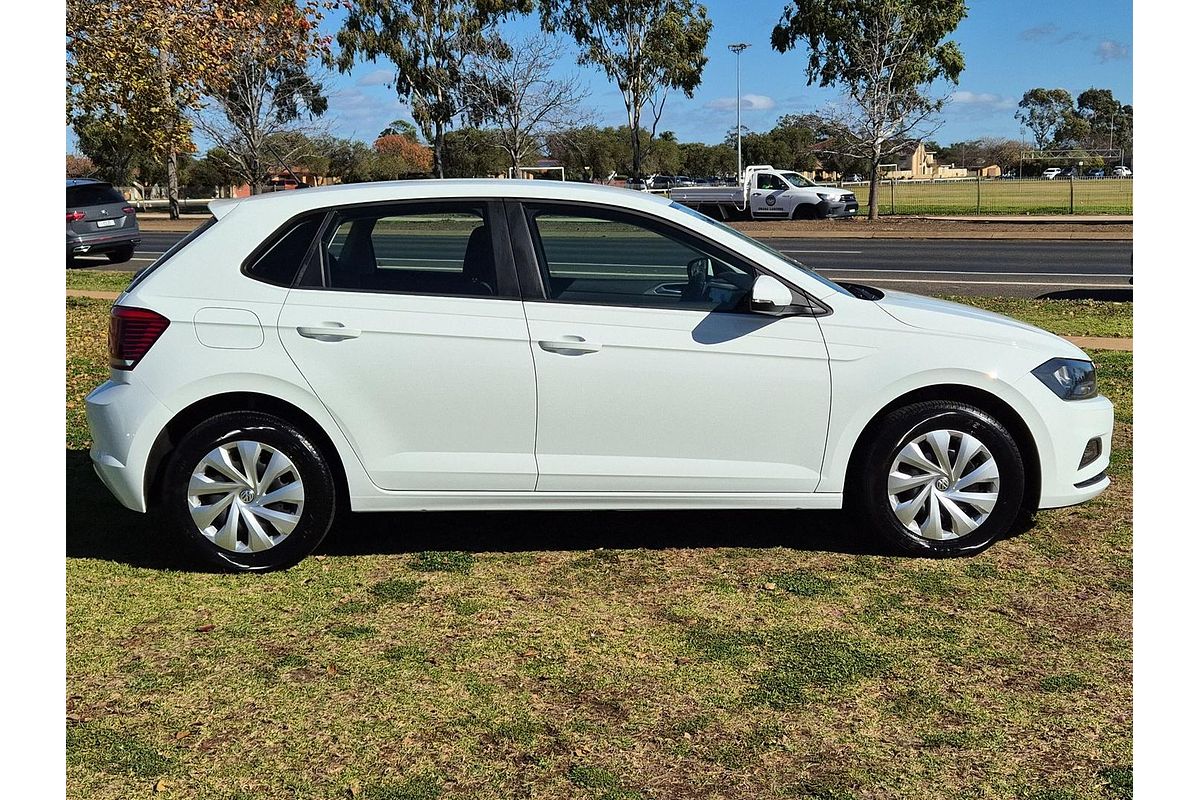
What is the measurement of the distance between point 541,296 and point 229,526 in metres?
1.66

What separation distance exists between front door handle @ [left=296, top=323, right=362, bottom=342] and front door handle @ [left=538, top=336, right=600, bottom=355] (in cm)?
80

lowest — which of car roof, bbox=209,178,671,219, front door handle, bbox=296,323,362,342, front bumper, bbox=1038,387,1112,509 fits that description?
front bumper, bbox=1038,387,1112,509

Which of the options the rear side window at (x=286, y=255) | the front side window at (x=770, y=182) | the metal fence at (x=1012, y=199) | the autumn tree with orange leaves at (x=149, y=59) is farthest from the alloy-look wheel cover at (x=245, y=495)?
the front side window at (x=770, y=182)

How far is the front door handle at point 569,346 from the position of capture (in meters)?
4.98

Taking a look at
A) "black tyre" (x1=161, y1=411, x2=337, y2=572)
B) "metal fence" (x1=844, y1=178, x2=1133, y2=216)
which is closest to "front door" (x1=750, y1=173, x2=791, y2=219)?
"metal fence" (x1=844, y1=178, x2=1133, y2=216)

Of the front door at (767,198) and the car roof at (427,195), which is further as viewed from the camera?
the front door at (767,198)

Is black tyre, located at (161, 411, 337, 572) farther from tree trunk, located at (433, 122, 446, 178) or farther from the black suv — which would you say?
tree trunk, located at (433, 122, 446, 178)

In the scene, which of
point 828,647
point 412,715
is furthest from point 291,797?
point 828,647

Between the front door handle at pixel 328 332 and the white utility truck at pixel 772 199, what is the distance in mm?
33252

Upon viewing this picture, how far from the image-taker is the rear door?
4988 millimetres

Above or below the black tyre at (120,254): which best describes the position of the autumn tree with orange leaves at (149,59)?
above

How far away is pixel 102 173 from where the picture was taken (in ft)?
245

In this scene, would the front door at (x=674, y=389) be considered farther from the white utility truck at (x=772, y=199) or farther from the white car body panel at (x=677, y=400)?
the white utility truck at (x=772, y=199)

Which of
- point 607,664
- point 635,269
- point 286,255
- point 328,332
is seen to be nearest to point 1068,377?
point 635,269
